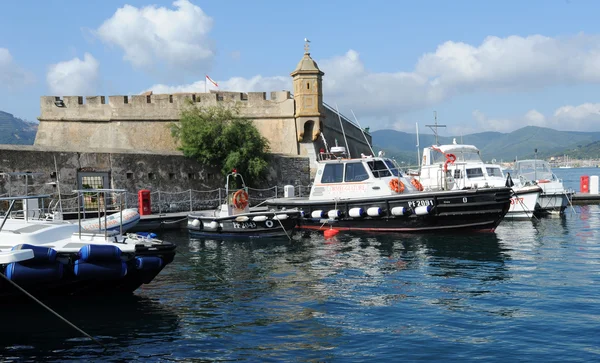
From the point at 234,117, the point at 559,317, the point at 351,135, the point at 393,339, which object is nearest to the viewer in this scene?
the point at 393,339

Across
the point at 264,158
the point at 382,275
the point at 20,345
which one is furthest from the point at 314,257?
the point at 264,158

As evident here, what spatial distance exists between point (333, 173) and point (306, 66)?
9556mm

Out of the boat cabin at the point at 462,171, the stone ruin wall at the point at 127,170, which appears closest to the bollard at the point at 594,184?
the boat cabin at the point at 462,171

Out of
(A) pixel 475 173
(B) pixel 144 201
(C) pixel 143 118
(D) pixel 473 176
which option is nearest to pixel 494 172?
(A) pixel 475 173

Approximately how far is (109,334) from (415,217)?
39.8 ft

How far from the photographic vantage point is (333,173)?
67.4 ft

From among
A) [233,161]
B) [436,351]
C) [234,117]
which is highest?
[234,117]

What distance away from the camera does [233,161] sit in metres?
26.1

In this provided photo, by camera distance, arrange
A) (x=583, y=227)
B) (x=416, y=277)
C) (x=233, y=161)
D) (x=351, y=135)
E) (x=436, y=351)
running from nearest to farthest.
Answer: (x=436, y=351) < (x=416, y=277) < (x=583, y=227) < (x=233, y=161) < (x=351, y=135)

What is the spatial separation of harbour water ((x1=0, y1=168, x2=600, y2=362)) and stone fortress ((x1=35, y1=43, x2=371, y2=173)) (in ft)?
49.8

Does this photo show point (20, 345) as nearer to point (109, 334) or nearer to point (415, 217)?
point (109, 334)

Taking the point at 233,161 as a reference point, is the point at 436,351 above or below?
below

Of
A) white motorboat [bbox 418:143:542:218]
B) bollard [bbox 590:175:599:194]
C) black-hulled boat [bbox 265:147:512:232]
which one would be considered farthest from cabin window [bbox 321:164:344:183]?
bollard [bbox 590:175:599:194]

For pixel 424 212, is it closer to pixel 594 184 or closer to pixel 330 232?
pixel 330 232
